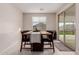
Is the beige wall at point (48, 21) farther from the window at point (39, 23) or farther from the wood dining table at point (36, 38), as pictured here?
the wood dining table at point (36, 38)

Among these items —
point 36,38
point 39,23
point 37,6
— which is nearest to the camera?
point 37,6

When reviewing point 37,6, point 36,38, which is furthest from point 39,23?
point 37,6

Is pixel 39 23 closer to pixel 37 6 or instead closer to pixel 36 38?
pixel 36 38

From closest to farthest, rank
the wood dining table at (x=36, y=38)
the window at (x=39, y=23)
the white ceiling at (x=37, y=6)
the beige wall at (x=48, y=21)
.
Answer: the white ceiling at (x=37, y=6) < the wood dining table at (x=36, y=38) < the window at (x=39, y=23) < the beige wall at (x=48, y=21)

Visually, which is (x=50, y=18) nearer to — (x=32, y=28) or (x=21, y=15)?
(x=32, y=28)

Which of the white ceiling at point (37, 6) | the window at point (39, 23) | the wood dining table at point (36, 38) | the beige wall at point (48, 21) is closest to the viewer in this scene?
the white ceiling at point (37, 6)

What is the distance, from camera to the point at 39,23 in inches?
108

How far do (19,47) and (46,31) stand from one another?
0.73 m

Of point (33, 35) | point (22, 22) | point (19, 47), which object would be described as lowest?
point (19, 47)

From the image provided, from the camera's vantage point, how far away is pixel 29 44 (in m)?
2.79

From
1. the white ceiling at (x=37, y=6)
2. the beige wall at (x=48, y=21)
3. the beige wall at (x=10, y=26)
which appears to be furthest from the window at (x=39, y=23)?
the beige wall at (x=10, y=26)

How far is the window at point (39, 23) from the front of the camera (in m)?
2.78

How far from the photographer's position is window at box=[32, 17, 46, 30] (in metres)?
2.78
